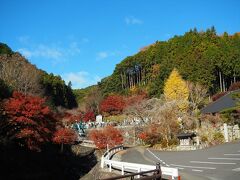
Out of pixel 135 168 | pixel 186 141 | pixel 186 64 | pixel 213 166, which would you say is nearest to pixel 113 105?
pixel 186 64

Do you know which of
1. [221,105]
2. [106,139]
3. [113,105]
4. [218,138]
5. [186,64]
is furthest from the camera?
[113,105]

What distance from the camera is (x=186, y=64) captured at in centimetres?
4872

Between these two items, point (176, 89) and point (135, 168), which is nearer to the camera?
point (135, 168)

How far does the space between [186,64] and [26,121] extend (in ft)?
107

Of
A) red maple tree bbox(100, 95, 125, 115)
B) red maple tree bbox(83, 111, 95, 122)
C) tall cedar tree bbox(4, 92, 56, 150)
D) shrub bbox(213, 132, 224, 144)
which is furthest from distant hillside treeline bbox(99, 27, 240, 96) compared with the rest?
tall cedar tree bbox(4, 92, 56, 150)

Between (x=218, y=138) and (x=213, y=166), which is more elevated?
(x=218, y=138)

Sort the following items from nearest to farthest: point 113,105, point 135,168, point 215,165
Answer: point 135,168 < point 215,165 < point 113,105

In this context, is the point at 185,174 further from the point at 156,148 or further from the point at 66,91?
the point at 66,91

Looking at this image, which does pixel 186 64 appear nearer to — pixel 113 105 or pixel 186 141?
pixel 113 105

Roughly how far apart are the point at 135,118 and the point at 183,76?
38.1ft

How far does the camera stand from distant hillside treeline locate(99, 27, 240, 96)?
46.8 m

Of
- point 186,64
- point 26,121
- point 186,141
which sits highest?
point 186,64

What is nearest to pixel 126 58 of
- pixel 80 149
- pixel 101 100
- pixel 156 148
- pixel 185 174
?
pixel 101 100

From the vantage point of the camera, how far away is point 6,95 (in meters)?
26.9
